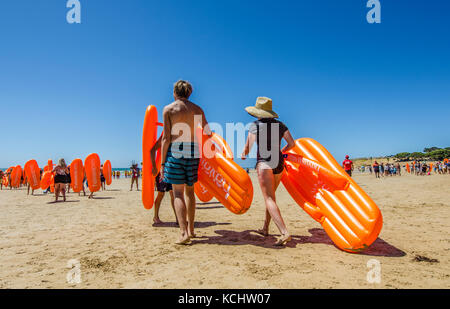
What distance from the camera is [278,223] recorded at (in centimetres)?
307

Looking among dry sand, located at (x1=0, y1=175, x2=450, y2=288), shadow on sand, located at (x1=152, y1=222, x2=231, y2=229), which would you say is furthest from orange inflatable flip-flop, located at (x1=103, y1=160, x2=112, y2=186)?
shadow on sand, located at (x1=152, y1=222, x2=231, y2=229)

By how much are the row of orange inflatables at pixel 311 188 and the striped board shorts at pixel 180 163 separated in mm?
312

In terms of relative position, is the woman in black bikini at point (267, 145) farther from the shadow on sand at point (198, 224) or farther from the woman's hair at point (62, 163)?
the woman's hair at point (62, 163)

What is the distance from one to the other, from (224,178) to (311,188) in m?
1.22

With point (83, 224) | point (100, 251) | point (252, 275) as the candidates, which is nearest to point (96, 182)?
point (83, 224)

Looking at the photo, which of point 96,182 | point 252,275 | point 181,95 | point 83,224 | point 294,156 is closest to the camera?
point 252,275

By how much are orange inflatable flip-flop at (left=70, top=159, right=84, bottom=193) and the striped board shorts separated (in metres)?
9.14

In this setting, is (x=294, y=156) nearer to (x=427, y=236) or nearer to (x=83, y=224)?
(x=427, y=236)

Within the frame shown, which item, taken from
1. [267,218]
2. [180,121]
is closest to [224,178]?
[267,218]

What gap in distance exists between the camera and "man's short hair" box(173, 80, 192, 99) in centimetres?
333

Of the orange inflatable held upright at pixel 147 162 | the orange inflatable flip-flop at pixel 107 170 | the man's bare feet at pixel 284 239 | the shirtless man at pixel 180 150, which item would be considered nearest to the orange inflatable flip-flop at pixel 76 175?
the orange inflatable flip-flop at pixel 107 170

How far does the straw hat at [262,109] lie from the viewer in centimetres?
336

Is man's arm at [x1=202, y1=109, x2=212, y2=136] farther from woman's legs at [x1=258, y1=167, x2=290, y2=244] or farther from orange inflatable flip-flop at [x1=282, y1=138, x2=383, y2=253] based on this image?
orange inflatable flip-flop at [x1=282, y1=138, x2=383, y2=253]
